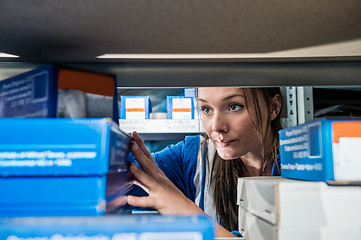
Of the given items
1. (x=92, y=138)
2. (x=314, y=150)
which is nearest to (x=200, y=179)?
(x=314, y=150)

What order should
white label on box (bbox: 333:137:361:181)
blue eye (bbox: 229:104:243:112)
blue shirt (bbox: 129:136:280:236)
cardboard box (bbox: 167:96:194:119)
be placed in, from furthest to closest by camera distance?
blue shirt (bbox: 129:136:280:236) < cardboard box (bbox: 167:96:194:119) < blue eye (bbox: 229:104:243:112) < white label on box (bbox: 333:137:361:181)

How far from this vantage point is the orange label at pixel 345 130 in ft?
1.59

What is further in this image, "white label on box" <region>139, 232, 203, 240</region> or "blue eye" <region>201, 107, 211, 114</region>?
"blue eye" <region>201, 107, 211, 114</region>

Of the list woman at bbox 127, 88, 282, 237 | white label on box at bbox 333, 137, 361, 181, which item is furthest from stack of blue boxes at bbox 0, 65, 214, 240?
woman at bbox 127, 88, 282, 237

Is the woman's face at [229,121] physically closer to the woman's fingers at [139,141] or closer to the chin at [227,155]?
the chin at [227,155]

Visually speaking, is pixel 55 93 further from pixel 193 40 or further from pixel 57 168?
pixel 193 40

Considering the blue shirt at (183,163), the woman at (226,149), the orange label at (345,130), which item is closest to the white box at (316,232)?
the orange label at (345,130)

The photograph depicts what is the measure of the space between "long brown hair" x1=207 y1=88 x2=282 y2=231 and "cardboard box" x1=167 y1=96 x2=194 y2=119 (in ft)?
0.94

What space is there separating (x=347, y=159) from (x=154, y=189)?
0.38 metres

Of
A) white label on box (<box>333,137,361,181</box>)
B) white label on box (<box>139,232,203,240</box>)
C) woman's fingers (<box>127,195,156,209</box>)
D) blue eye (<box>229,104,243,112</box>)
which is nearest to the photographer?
white label on box (<box>139,232,203,240</box>)

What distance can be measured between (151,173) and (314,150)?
13.6 inches

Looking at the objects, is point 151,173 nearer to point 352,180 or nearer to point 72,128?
point 72,128

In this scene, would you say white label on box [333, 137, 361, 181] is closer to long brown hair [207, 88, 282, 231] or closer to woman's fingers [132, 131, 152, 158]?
woman's fingers [132, 131, 152, 158]

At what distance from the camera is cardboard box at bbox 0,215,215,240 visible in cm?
37
